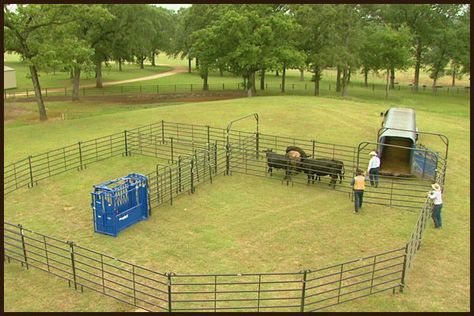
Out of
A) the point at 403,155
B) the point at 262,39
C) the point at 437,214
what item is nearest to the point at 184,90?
the point at 262,39

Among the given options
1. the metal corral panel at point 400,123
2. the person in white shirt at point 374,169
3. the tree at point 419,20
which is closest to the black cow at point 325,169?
the person in white shirt at point 374,169

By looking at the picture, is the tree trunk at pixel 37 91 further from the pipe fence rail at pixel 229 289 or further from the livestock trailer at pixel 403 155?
the pipe fence rail at pixel 229 289

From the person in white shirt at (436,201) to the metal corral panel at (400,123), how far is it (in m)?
5.76

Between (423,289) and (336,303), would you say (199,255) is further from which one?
(423,289)

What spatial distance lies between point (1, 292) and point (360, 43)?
43.5 meters

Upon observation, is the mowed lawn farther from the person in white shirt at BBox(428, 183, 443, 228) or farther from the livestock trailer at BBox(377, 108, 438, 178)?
the livestock trailer at BBox(377, 108, 438, 178)

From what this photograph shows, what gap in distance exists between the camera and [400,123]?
72.7ft

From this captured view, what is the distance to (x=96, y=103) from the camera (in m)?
43.2

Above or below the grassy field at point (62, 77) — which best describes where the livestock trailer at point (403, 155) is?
below

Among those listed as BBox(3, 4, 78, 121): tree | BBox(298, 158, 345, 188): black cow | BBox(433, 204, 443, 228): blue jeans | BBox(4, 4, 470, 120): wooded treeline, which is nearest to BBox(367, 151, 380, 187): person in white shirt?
BBox(298, 158, 345, 188): black cow

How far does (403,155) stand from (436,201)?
7388 millimetres

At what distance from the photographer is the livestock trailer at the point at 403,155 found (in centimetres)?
1891

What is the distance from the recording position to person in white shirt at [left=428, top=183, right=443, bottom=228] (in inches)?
534

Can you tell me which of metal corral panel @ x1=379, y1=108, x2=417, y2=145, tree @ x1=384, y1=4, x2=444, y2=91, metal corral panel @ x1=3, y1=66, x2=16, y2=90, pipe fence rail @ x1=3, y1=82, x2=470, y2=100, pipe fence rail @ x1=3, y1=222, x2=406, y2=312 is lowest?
pipe fence rail @ x1=3, y1=222, x2=406, y2=312
